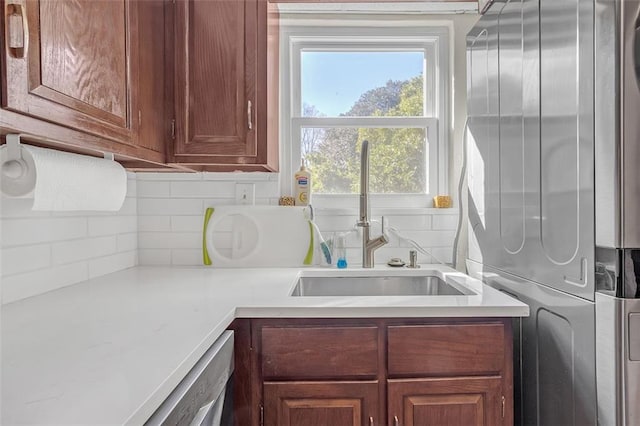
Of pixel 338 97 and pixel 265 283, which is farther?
pixel 338 97

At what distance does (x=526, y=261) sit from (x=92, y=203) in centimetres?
134

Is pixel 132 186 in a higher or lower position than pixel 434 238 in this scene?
higher

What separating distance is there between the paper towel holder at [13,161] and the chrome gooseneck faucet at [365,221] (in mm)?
1183

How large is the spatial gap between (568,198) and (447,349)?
52 cm

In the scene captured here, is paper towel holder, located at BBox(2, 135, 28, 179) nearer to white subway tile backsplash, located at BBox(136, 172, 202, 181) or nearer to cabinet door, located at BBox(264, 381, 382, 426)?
cabinet door, located at BBox(264, 381, 382, 426)

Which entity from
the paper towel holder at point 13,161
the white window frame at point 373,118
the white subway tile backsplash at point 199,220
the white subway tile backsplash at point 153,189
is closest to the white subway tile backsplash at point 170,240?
the white subway tile backsplash at point 199,220

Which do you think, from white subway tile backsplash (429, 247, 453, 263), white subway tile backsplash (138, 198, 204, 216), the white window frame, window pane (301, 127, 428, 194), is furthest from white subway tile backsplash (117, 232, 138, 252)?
white subway tile backsplash (429, 247, 453, 263)

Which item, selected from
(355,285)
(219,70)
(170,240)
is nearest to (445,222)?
(355,285)

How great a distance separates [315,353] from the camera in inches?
44.5

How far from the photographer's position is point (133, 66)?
49.3 inches

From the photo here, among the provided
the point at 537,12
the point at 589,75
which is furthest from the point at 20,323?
the point at 537,12

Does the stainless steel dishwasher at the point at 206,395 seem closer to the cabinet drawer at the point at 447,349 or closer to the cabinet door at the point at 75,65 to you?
the cabinet drawer at the point at 447,349

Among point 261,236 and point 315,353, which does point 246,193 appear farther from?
point 315,353

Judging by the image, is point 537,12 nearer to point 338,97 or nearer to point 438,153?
point 438,153
